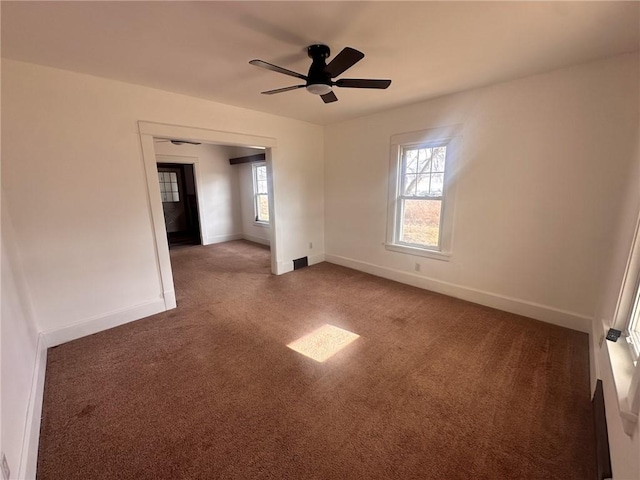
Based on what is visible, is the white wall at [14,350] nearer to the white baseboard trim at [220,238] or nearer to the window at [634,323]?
the window at [634,323]

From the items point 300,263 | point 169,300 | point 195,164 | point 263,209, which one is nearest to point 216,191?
point 195,164

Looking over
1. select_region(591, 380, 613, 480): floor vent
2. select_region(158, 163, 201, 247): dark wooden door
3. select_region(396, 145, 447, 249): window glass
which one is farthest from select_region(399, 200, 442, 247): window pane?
select_region(158, 163, 201, 247): dark wooden door

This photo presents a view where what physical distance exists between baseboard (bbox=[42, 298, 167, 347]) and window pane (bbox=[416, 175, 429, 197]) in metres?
3.57

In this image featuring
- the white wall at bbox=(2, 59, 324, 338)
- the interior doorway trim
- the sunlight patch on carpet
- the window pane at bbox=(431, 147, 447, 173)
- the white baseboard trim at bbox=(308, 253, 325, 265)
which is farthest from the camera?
the white baseboard trim at bbox=(308, 253, 325, 265)

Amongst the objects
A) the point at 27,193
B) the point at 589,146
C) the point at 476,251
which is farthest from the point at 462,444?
the point at 27,193

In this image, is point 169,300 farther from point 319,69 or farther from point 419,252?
point 419,252

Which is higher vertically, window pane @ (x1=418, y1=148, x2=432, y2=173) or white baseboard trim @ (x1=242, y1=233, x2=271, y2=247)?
window pane @ (x1=418, y1=148, x2=432, y2=173)

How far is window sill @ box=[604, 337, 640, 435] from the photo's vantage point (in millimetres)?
1153

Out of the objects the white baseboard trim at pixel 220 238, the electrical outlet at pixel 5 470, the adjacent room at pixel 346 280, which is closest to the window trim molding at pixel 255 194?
the white baseboard trim at pixel 220 238

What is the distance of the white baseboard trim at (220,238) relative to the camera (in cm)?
671

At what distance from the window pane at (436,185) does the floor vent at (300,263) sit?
7.79ft

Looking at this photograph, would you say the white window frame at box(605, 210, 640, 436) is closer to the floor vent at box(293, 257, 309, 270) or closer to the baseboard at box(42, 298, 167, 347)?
the floor vent at box(293, 257, 309, 270)

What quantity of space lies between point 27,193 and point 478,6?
3.68m

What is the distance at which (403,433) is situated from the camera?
63.8 inches
